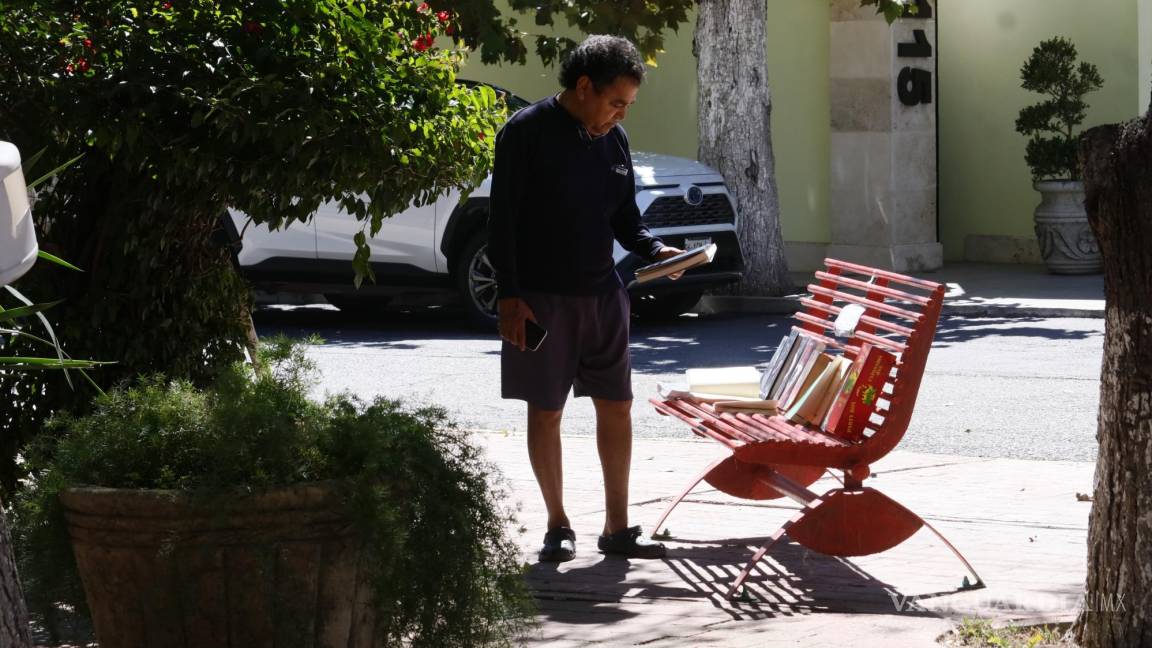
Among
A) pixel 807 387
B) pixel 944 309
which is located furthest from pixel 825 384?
pixel 944 309

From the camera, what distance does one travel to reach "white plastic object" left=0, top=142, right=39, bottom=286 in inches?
135

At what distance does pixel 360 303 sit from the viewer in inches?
623

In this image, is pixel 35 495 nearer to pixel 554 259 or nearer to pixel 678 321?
pixel 554 259

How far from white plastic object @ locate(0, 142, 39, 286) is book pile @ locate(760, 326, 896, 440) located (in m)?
3.07

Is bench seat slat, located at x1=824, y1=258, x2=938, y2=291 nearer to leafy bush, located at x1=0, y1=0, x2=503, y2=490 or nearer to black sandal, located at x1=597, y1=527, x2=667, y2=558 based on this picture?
black sandal, located at x1=597, y1=527, x2=667, y2=558

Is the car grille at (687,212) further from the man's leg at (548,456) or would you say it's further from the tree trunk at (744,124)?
the man's leg at (548,456)

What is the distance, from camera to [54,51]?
17.0 feet

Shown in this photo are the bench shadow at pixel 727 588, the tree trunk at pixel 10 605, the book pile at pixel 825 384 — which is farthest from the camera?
the book pile at pixel 825 384

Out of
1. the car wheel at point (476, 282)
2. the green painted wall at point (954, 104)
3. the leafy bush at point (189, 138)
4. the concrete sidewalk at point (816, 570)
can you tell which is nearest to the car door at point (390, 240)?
the car wheel at point (476, 282)

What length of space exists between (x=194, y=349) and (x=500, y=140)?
1.28 metres

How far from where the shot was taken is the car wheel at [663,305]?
14.7m

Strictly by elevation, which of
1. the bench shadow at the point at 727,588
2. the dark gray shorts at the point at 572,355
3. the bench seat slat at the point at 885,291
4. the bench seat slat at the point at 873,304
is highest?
the bench seat slat at the point at 885,291

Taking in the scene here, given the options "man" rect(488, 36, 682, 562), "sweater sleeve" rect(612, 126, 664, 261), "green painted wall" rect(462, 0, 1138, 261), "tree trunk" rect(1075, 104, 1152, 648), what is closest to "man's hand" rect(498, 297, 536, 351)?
"man" rect(488, 36, 682, 562)

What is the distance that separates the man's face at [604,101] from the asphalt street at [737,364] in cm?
184
